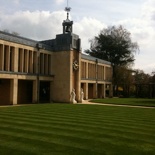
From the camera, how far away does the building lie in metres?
30.8

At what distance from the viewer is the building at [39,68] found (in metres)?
30.8

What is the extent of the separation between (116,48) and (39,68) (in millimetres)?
33754

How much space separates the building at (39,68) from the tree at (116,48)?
72.1 feet

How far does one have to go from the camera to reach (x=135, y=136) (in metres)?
11.0

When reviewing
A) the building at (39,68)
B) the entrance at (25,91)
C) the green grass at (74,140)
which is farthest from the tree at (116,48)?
the green grass at (74,140)

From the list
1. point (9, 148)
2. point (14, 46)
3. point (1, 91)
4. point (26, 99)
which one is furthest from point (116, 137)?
point (26, 99)

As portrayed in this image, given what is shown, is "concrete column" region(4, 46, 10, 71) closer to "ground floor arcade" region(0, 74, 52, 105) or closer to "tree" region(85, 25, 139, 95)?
"ground floor arcade" region(0, 74, 52, 105)

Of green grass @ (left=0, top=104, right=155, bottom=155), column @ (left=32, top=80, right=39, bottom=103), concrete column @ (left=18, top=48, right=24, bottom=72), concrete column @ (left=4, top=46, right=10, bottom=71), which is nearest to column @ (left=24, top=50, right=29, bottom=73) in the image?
concrete column @ (left=18, top=48, right=24, bottom=72)

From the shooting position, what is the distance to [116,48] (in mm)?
65250

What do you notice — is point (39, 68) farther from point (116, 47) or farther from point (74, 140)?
point (116, 47)

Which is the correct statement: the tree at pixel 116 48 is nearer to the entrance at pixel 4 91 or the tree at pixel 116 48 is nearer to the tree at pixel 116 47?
the tree at pixel 116 47

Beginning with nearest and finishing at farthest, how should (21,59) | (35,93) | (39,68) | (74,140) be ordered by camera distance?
(74,140) < (21,59) < (35,93) < (39,68)

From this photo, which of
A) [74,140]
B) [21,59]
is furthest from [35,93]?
[74,140]

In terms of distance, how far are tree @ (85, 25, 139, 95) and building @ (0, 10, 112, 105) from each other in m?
22.0
